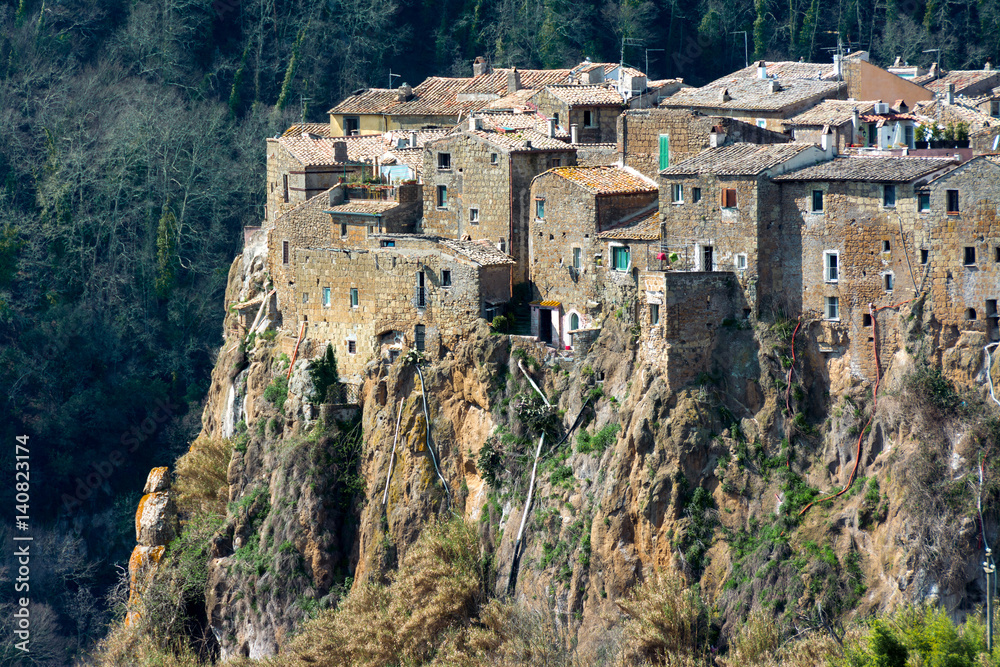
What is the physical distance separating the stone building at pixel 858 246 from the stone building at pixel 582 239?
170 inches

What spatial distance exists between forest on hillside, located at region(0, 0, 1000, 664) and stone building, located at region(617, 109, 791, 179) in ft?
109

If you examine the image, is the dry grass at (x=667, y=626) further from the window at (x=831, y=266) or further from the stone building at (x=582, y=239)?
the window at (x=831, y=266)

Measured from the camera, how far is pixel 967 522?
43062 millimetres

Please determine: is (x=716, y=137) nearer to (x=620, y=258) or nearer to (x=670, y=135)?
(x=670, y=135)

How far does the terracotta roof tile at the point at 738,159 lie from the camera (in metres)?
46.6

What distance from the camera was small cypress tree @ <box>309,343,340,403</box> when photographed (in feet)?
180

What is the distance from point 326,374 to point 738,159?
15.1 meters

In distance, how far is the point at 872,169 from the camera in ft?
148

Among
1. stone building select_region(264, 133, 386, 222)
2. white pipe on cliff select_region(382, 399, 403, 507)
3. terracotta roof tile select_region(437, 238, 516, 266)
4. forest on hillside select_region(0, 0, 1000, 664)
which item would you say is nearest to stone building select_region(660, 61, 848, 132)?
terracotta roof tile select_region(437, 238, 516, 266)

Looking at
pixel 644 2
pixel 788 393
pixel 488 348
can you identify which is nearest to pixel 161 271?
pixel 644 2

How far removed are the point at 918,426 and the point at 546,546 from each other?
36.2ft

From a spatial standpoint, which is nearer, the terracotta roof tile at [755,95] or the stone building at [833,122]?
the stone building at [833,122]

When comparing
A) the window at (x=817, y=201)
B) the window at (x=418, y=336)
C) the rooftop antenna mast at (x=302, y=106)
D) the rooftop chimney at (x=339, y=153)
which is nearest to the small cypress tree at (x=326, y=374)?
the window at (x=418, y=336)

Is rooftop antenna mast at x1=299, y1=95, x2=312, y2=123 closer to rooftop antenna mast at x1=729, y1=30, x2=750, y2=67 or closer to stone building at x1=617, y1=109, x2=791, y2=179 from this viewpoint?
rooftop antenna mast at x1=729, y1=30, x2=750, y2=67
